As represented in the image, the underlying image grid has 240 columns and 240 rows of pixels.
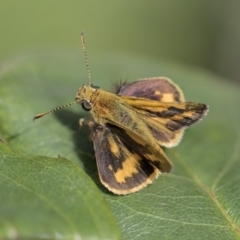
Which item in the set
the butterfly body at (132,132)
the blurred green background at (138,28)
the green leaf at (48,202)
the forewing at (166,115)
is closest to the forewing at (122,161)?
the butterfly body at (132,132)

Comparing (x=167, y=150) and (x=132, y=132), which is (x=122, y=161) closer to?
(x=132, y=132)

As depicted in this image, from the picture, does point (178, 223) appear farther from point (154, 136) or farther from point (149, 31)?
point (149, 31)

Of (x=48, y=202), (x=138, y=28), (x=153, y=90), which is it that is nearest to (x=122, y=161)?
(x=153, y=90)

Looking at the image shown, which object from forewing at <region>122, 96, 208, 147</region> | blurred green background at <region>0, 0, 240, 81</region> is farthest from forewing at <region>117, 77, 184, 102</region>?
blurred green background at <region>0, 0, 240, 81</region>

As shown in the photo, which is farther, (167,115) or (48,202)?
(167,115)

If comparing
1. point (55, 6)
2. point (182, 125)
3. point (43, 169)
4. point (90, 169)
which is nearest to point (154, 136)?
point (182, 125)

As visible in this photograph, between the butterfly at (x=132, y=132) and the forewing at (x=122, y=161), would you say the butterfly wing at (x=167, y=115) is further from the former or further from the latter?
the forewing at (x=122, y=161)
